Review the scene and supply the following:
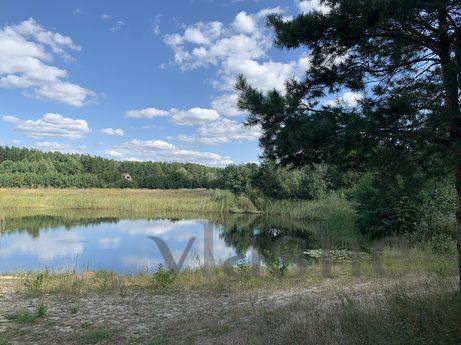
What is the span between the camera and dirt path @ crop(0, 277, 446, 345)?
5.07 m

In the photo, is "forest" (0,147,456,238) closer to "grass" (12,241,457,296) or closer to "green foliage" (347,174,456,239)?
"green foliage" (347,174,456,239)

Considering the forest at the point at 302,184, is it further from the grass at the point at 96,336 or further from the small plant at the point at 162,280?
the small plant at the point at 162,280

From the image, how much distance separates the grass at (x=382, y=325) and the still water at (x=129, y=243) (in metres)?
6.86

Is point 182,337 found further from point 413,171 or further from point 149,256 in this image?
point 149,256

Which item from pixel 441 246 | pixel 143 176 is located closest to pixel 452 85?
pixel 441 246

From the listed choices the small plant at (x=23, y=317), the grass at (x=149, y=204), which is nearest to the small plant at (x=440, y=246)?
the small plant at (x=23, y=317)

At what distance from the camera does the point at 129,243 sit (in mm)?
20938

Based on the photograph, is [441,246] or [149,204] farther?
[149,204]

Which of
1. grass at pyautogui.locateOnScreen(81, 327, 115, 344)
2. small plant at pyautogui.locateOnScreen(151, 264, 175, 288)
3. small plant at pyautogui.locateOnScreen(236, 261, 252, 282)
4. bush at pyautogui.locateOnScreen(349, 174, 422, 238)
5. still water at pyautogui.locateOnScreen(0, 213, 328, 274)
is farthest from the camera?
still water at pyautogui.locateOnScreen(0, 213, 328, 274)

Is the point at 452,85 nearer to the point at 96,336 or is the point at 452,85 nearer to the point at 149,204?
the point at 96,336

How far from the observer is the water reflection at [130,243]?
588 inches

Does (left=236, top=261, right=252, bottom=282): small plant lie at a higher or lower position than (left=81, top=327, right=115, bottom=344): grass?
higher

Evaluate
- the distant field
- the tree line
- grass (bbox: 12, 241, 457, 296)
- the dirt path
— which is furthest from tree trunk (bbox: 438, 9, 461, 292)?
the distant field

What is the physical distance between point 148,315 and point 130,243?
15.2 metres
